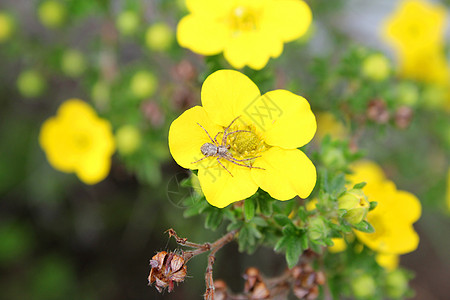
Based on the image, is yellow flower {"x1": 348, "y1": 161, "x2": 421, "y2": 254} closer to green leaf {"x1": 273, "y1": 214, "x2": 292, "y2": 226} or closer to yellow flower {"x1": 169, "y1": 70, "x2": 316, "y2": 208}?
green leaf {"x1": 273, "y1": 214, "x2": 292, "y2": 226}

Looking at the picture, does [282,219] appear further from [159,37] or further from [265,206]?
[159,37]

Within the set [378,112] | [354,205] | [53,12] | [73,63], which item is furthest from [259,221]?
[53,12]

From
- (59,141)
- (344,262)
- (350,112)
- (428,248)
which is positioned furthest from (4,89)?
(428,248)

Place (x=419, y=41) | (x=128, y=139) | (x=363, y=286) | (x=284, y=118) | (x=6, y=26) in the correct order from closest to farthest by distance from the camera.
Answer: (x=284, y=118) < (x=363, y=286) < (x=128, y=139) < (x=6, y=26) < (x=419, y=41)

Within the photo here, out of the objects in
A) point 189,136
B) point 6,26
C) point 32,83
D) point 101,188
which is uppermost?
point 189,136

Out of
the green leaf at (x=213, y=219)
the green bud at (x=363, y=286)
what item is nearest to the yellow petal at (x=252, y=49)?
the green leaf at (x=213, y=219)

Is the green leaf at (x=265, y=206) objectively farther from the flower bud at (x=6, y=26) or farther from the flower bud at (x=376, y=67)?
the flower bud at (x=6, y=26)
